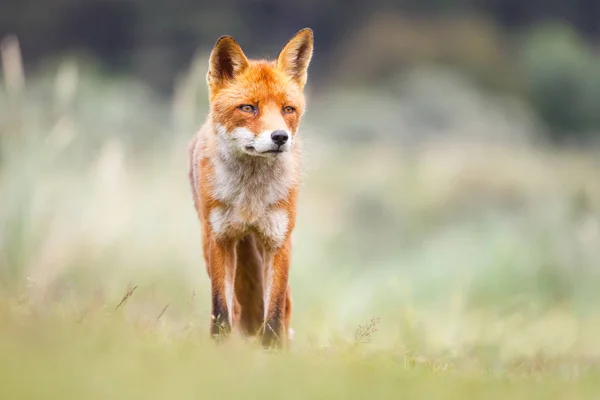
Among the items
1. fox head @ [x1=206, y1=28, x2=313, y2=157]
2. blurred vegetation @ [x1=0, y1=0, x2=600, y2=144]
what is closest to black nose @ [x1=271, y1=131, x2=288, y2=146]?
fox head @ [x1=206, y1=28, x2=313, y2=157]

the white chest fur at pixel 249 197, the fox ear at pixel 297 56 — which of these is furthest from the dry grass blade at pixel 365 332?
the fox ear at pixel 297 56

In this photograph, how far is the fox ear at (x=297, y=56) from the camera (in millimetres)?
5355

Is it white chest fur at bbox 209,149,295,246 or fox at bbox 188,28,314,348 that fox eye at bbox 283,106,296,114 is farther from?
white chest fur at bbox 209,149,295,246

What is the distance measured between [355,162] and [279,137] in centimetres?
1115

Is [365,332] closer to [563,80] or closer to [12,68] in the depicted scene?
[12,68]

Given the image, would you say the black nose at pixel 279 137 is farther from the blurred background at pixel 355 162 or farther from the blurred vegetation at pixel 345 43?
the blurred vegetation at pixel 345 43

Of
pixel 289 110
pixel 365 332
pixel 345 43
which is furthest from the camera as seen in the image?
pixel 345 43

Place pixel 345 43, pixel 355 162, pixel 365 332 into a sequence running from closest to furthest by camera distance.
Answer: pixel 365 332, pixel 355 162, pixel 345 43

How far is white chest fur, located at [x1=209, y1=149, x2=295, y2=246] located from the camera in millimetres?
5090

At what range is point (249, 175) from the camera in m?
5.18

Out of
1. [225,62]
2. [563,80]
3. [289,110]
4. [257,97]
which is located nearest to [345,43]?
[563,80]

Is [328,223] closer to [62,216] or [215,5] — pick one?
[62,216]

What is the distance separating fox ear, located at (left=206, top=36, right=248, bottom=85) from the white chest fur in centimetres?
51

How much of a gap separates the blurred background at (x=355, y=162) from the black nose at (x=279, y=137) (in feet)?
3.59
